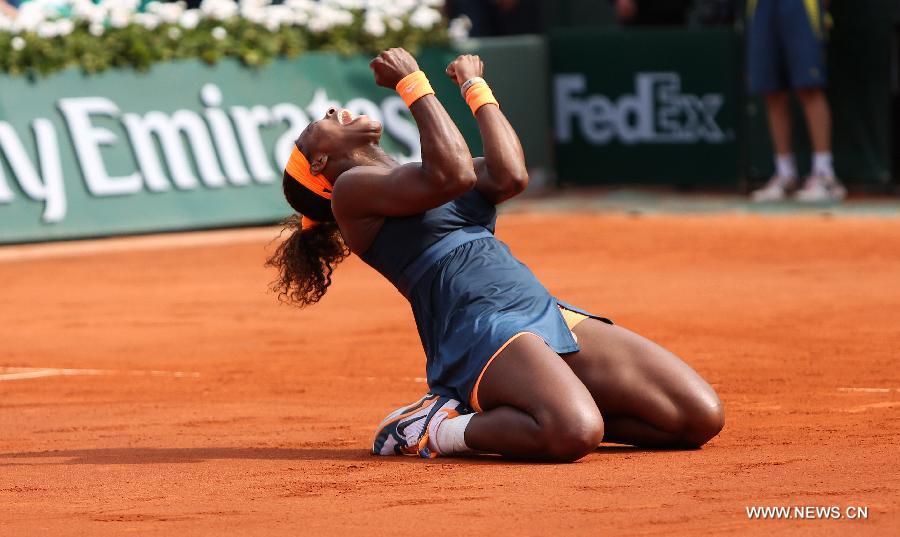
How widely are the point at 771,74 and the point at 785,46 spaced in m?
0.26

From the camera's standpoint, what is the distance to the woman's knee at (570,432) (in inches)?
204

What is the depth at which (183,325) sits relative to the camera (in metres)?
9.55

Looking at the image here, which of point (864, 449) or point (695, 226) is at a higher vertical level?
point (864, 449)

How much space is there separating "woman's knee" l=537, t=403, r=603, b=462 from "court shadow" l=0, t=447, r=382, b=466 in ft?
1.84

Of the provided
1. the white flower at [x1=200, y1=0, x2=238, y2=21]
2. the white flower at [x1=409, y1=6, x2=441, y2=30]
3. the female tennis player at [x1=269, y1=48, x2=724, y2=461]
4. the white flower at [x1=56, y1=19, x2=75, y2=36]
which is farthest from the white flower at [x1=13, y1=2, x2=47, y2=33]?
the female tennis player at [x1=269, y1=48, x2=724, y2=461]

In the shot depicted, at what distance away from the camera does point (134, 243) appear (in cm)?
1325

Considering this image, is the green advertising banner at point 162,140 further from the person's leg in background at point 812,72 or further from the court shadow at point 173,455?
the court shadow at point 173,455

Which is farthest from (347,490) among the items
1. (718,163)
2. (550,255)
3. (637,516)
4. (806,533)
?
(718,163)

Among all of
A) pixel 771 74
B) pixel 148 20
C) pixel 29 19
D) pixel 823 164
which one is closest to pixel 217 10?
pixel 148 20

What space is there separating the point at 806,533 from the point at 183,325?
595 centimetres

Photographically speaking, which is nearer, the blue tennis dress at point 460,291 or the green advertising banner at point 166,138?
the blue tennis dress at point 460,291

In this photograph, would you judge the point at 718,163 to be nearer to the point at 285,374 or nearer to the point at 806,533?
the point at 285,374

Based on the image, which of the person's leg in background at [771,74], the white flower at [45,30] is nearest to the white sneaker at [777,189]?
the person's leg in background at [771,74]

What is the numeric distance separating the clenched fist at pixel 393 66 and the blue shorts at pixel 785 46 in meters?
9.10
